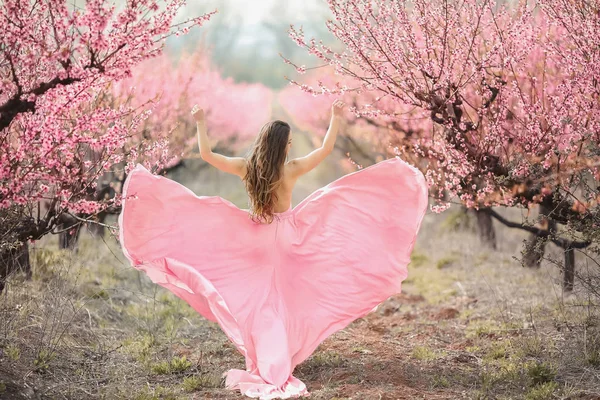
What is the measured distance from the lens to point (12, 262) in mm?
5727

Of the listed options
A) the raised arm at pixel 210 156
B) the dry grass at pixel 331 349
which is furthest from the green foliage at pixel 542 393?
the raised arm at pixel 210 156

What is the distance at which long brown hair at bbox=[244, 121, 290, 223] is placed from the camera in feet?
16.3

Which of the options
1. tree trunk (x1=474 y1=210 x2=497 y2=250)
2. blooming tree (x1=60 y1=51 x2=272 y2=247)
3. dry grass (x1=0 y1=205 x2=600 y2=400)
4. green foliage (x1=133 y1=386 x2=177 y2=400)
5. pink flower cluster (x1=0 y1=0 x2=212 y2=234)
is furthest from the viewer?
tree trunk (x1=474 y1=210 x2=497 y2=250)

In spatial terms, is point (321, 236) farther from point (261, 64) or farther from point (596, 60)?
point (261, 64)

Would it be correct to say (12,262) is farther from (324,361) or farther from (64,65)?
(324,361)

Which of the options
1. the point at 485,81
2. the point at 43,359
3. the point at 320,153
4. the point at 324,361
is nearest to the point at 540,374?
the point at 324,361

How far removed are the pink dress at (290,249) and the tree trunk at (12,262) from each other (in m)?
0.98

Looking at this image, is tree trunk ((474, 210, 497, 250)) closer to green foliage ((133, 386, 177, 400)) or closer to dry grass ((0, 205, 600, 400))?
dry grass ((0, 205, 600, 400))

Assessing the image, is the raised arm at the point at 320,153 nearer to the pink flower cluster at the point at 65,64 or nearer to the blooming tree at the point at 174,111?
the blooming tree at the point at 174,111

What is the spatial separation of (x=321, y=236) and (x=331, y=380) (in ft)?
3.36

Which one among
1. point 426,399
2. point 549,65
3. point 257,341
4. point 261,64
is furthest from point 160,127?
point 261,64

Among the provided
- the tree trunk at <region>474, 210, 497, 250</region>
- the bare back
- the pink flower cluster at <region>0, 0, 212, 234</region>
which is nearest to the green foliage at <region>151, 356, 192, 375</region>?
the bare back

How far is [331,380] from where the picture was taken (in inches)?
191

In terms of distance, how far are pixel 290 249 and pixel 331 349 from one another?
1.10m
